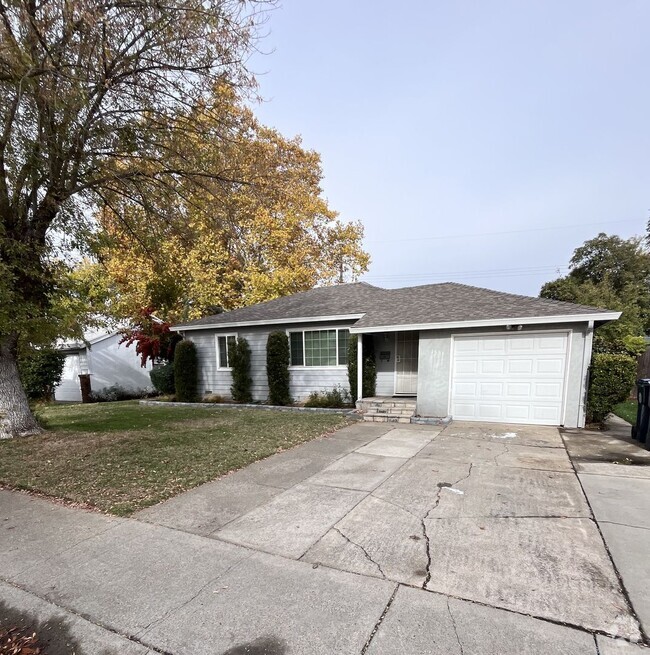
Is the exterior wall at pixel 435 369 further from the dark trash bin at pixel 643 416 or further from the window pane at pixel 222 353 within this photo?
the window pane at pixel 222 353

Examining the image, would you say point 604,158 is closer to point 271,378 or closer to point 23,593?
point 271,378

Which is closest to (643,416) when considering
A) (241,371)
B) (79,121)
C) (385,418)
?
(385,418)

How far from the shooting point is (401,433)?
25.2ft

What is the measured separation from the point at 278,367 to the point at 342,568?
8793mm

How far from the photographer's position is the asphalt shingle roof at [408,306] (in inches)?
329

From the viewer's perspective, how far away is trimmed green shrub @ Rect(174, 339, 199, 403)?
13.1 m

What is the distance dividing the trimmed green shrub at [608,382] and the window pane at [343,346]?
610 centimetres

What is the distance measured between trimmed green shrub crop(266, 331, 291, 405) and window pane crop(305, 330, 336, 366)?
71 centimetres

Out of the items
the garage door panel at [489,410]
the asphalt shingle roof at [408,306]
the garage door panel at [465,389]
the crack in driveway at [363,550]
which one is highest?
the asphalt shingle roof at [408,306]

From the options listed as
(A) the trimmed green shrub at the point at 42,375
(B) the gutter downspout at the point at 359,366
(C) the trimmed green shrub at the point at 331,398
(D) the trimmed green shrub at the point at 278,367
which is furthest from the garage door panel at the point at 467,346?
(A) the trimmed green shrub at the point at 42,375

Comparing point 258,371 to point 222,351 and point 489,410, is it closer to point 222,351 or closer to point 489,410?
point 222,351

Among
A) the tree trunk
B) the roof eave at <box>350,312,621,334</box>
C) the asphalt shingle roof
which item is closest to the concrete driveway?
the tree trunk

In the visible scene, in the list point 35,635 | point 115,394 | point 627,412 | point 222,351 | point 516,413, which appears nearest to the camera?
point 35,635

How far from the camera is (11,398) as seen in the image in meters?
7.15
